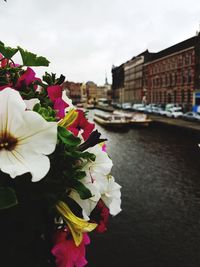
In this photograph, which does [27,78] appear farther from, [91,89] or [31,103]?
[91,89]

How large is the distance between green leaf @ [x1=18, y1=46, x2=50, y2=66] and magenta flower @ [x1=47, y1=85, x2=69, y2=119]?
0.31 feet

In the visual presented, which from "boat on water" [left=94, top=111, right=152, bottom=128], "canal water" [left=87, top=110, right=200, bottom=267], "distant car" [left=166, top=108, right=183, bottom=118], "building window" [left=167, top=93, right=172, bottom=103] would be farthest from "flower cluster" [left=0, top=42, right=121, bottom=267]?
"building window" [left=167, top=93, right=172, bottom=103]

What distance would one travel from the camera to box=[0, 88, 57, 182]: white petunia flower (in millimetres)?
Result: 774

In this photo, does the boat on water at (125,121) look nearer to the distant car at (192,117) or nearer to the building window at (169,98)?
the distant car at (192,117)

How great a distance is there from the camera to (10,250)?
0.91m

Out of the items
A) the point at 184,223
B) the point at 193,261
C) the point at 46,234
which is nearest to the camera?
the point at 46,234

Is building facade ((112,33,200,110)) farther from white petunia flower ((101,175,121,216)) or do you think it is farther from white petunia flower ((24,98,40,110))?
white petunia flower ((24,98,40,110))

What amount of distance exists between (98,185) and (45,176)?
0.22 meters

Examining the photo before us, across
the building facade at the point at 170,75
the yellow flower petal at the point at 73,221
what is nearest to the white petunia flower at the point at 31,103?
the yellow flower petal at the point at 73,221

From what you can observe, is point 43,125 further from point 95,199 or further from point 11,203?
point 95,199

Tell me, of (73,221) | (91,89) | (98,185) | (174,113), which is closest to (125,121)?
(174,113)

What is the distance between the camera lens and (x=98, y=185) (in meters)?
1.02

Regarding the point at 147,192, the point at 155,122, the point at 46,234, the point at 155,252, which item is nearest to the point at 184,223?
the point at 155,252

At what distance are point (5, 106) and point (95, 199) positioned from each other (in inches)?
16.1
